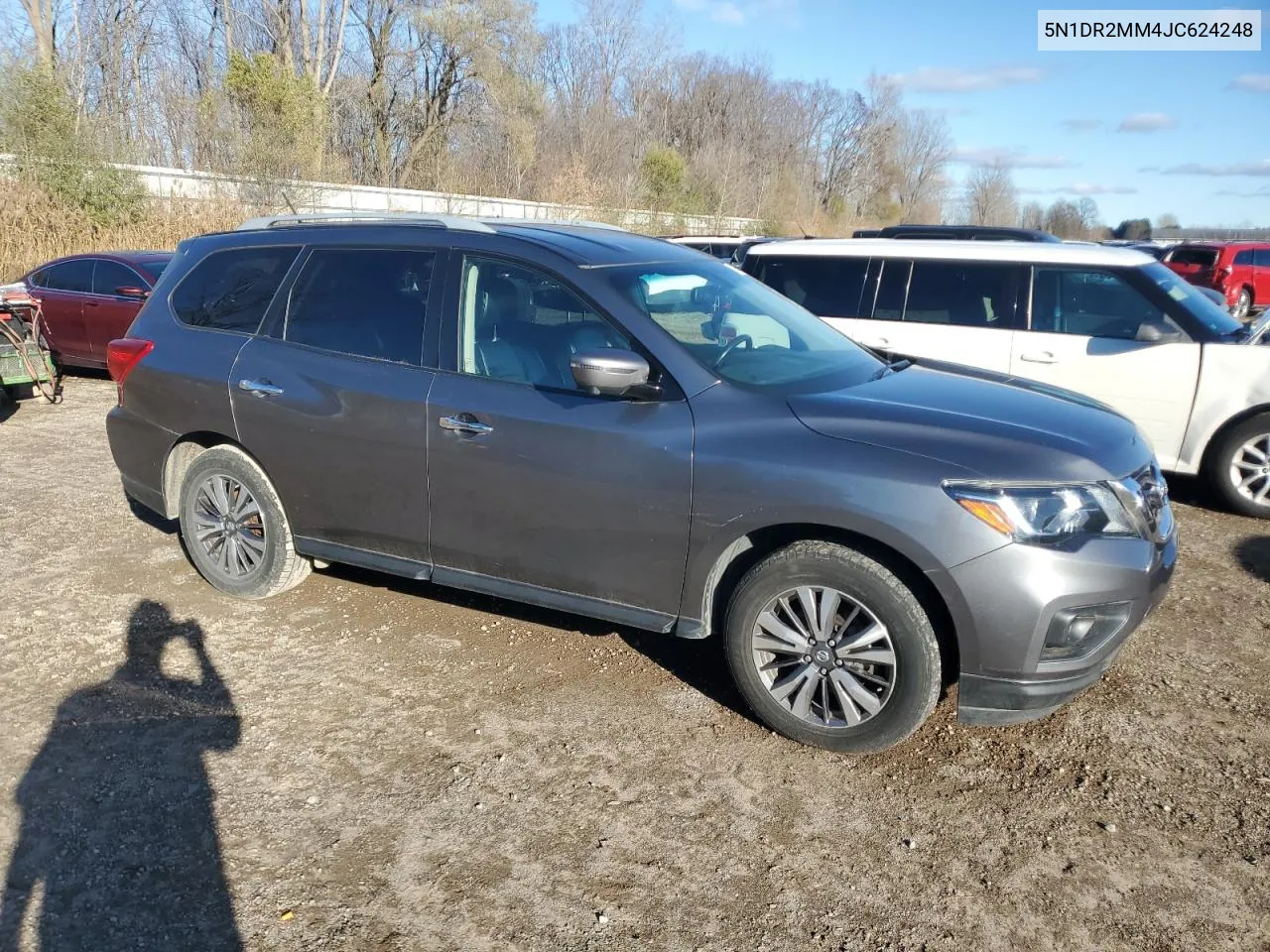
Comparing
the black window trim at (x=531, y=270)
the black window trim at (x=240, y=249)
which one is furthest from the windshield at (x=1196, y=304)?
the black window trim at (x=240, y=249)

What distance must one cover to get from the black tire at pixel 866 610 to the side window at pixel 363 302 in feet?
5.97

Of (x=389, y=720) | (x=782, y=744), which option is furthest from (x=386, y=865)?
(x=782, y=744)

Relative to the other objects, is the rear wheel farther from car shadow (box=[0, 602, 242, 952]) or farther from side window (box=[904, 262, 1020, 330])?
car shadow (box=[0, 602, 242, 952])

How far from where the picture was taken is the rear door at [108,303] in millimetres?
11102

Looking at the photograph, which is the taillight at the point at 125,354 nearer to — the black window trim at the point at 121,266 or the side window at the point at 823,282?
the side window at the point at 823,282

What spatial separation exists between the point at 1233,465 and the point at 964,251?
2448mm

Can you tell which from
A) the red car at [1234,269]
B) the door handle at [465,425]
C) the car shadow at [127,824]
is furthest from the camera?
the red car at [1234,269]

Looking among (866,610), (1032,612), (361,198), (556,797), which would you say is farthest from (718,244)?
(556,797)

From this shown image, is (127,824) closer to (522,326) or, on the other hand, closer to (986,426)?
(522,326)

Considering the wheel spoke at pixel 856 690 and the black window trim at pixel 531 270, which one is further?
the black window trim at pixel 531 270

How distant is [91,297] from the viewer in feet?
37.1

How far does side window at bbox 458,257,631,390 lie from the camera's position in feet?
12.8

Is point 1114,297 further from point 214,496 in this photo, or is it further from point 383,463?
point 214,496

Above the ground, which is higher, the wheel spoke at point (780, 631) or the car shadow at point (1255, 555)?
the wheel spoke at point (780, 631)
